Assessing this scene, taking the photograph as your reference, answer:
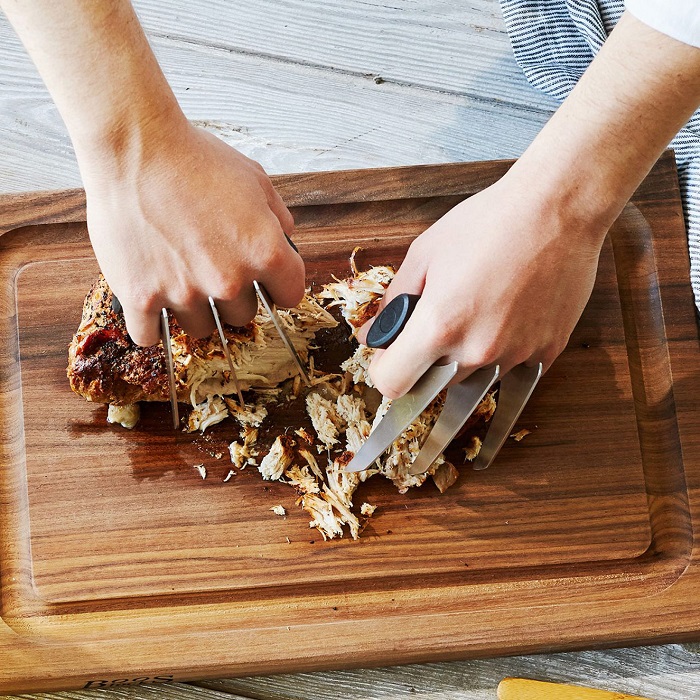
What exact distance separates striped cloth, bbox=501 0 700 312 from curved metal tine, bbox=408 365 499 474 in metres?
0.69

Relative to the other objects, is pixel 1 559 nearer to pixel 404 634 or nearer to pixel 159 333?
pixel 159 333

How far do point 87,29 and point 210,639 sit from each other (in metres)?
1.18

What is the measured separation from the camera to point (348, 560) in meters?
1.74

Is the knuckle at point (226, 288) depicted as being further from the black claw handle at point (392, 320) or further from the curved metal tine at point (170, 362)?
the black claw handle at point (392, 320)

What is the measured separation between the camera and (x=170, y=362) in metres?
1.61

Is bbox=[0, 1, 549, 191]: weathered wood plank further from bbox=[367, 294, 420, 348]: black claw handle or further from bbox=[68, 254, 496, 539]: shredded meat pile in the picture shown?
bbox=[367, 294, 420, 348]: black claw handle

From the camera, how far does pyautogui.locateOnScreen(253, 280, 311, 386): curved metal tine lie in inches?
58.7

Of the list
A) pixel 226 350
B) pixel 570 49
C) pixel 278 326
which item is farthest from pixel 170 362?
pixel 570 49

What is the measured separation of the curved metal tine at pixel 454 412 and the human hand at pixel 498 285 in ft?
0.17

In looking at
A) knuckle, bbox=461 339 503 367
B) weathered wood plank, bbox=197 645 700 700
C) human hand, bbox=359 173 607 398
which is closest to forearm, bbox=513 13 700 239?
human hand, bbox=359 173 607 398

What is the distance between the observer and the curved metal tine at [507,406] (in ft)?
5.34

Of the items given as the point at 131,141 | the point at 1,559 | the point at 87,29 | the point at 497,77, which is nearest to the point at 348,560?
the point at 1,559

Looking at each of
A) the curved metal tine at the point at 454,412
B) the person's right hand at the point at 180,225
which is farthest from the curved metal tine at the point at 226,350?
the curved metal tine at the point at 454,412

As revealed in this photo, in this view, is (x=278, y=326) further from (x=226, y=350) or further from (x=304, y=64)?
(x=304, y=64)
